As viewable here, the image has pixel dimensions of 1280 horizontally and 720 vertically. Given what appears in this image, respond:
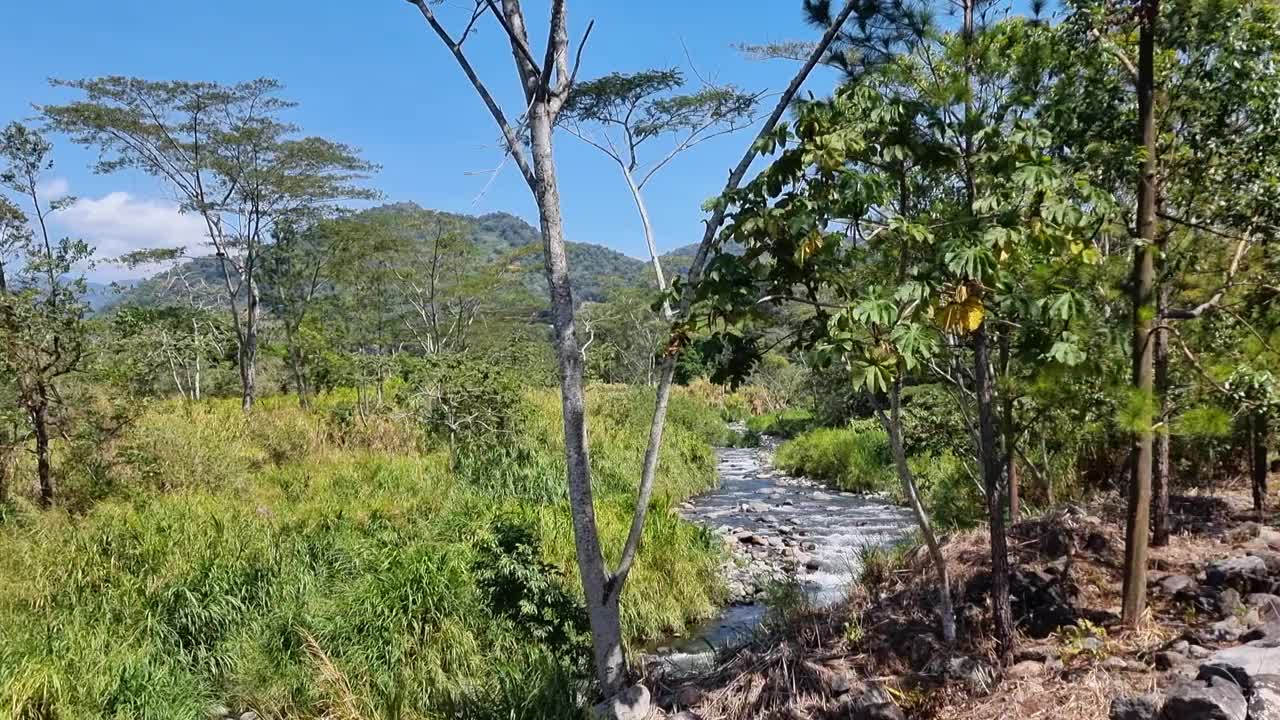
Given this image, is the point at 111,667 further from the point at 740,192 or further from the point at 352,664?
the point at 740,192

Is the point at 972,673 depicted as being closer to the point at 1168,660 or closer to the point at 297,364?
the point at 1168,660

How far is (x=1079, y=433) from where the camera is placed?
6.45 m

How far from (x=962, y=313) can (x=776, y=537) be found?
29.1ft

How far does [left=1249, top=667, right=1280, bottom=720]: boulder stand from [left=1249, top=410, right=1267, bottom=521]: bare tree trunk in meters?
3.46

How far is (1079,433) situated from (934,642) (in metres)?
2.99

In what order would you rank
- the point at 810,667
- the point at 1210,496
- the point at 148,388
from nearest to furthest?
the point at 810,667
the point at 1210,496
the point at 148,388

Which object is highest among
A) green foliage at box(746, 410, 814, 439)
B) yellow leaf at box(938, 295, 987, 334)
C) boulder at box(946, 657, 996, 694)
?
yellow leaf at box(938, 295, 987, 334)

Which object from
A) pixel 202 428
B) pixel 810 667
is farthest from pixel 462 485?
pixel 810 667

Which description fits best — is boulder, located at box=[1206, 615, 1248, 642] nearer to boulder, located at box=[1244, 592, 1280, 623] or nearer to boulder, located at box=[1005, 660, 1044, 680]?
boulder, located at box=[1244, 592, 1280, 623]

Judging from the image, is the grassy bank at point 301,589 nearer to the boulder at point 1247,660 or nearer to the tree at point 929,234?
the tree at point 929,234

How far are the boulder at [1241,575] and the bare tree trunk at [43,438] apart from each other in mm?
11345

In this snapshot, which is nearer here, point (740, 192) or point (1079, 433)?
point (740, 192)

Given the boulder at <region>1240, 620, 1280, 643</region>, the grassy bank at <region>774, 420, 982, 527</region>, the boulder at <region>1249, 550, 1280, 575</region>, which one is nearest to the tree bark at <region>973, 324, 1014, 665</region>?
the boulder at <region>1240, 620, 1280, 643</region>

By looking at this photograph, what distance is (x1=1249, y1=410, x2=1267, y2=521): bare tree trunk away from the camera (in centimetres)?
568
